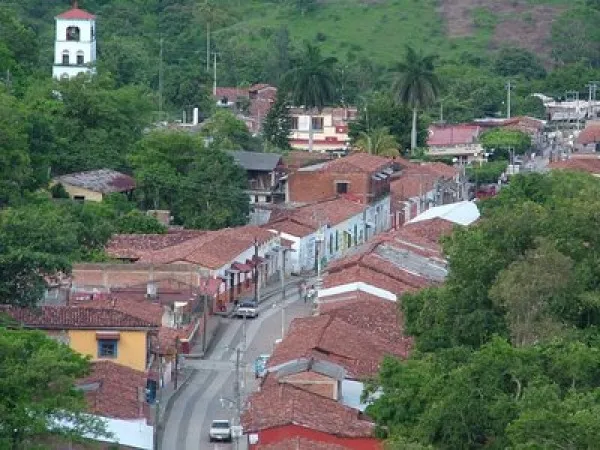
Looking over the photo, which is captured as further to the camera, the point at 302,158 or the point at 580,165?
the point at 302,158

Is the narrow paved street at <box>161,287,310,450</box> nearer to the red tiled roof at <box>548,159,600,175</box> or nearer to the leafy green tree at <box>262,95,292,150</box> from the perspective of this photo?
the red tiled roof at <box>548,159,600,175</box>

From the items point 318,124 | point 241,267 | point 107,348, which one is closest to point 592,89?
point 318,124

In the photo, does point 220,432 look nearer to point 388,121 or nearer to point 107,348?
point 107,348

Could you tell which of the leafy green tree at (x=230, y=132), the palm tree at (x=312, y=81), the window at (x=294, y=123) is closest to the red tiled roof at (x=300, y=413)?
the leafy green tree at (x=230, y=132)

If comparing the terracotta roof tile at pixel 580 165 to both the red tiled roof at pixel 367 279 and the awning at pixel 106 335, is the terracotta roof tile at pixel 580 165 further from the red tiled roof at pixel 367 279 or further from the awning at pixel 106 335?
the awning at pixel 106 335

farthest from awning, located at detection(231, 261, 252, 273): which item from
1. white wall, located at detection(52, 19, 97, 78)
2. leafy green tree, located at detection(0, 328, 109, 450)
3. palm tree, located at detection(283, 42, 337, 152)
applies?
palm tree, located at detection(283, 42, 337, 152)

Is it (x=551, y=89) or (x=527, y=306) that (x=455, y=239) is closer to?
(x=527, y=306)
